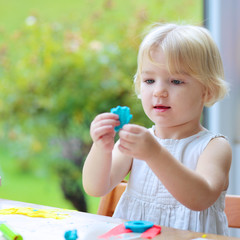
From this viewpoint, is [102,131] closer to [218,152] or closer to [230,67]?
[218,152]

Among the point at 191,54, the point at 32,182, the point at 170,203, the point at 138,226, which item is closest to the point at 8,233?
the point at 138,226

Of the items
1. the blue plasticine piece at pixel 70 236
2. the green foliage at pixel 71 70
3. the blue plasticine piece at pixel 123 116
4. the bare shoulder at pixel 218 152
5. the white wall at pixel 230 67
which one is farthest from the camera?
the green foliage at pixel 71 70

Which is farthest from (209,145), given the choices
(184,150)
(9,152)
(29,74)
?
(9,152)

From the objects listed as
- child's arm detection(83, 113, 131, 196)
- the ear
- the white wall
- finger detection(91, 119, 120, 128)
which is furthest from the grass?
finger detection(91, 119, 120, 128)

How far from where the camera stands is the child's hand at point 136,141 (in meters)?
0.74

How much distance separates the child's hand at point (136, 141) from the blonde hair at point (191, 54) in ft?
0.66

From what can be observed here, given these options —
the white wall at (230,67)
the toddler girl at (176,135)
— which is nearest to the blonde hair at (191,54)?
the toddler girl at (176,135)

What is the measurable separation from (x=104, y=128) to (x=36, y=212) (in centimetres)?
20

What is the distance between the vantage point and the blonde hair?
2.96ft

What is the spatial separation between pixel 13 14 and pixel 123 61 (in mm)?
799

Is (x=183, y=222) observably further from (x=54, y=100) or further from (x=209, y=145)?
(x=54, y=100)

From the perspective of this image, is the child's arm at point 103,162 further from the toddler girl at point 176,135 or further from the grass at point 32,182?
the grass at point 32,182

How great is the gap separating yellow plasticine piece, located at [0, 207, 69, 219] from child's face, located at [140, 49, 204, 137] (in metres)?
0.27

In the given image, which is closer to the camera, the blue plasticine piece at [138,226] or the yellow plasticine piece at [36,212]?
the blue plasticine piece at [138,226]
